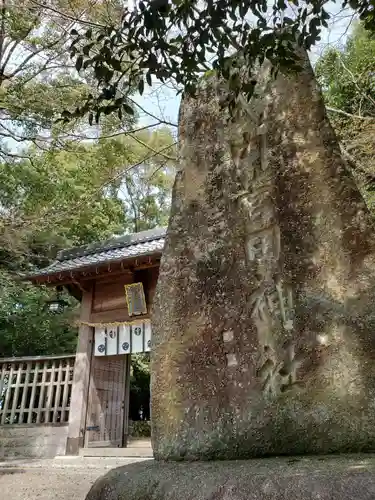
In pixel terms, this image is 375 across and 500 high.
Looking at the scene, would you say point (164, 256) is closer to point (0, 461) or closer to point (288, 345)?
point (288, 345)

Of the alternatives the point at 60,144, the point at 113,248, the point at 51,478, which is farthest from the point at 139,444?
the point at 60,144

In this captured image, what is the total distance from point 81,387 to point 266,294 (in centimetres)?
700

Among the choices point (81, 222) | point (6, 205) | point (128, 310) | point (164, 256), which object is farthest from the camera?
point (81, 222)

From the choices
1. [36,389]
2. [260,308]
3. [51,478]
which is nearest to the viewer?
[260,308]

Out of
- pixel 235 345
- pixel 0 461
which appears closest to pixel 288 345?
pixel 235 345

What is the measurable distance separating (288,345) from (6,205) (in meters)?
13.3

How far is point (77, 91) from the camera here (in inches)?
406

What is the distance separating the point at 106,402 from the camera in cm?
902

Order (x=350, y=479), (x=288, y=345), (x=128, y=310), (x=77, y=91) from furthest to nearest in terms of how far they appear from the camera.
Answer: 1. (x=77, y=91)
2. (x=128, y=310)
3. (x=288, y=345)
4. (x=350, y=479)

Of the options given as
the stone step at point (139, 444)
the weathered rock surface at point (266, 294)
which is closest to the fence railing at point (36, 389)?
the stone step at point (139, 444)

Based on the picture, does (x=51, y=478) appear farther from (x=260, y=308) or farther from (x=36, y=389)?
(x=260, y=308)

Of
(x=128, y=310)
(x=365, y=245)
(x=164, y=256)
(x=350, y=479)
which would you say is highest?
(x=128, y=310)

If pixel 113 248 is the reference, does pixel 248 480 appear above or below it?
below

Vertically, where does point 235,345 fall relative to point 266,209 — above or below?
below
